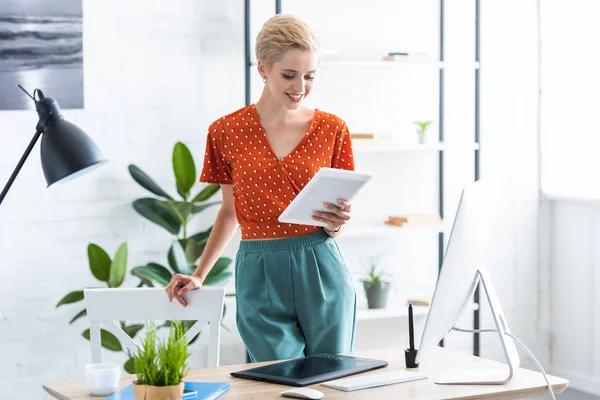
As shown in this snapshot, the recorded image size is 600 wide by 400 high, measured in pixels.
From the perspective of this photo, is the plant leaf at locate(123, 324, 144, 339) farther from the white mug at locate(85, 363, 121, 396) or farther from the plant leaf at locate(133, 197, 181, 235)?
the white mug at locate(85, 363, 121, 396)

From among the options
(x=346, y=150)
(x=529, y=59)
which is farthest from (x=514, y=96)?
(x=346, y=150)

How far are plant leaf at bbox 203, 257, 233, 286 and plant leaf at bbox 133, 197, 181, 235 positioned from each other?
20cm

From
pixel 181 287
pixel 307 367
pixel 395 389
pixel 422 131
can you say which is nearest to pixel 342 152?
pixel 181 287

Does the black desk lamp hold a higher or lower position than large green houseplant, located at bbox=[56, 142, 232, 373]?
higher

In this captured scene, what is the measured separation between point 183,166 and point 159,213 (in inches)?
8.2

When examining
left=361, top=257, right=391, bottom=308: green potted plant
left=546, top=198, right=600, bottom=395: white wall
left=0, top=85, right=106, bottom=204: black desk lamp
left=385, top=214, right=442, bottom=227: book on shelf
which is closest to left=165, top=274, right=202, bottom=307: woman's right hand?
left=0, top=85, right=106, bottom=204: black desk lamp

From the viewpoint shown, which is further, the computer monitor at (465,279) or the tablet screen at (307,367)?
the tablet screen at (307,367)

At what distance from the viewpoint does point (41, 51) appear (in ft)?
11.8

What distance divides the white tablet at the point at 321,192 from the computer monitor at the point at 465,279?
10.5 inches

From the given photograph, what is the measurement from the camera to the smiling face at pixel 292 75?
246 centimetres

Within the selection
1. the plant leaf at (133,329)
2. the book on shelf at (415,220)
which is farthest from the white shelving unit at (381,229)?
the plant leaf at (133,329)

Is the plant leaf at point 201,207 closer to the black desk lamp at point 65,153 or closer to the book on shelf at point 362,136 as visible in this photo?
the book on shelf at point 362,136

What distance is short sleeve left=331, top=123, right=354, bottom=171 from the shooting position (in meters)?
2.64

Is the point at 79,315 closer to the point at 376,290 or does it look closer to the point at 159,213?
the point at 159,213
